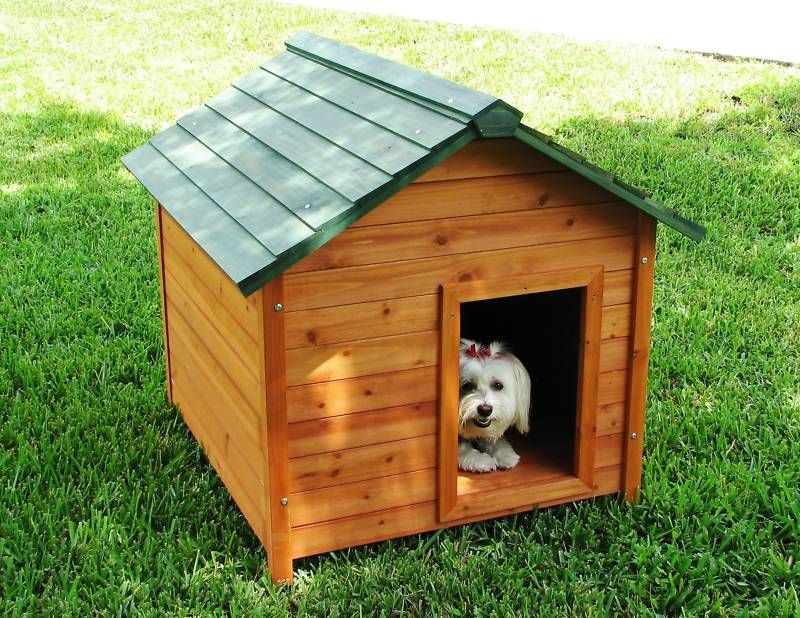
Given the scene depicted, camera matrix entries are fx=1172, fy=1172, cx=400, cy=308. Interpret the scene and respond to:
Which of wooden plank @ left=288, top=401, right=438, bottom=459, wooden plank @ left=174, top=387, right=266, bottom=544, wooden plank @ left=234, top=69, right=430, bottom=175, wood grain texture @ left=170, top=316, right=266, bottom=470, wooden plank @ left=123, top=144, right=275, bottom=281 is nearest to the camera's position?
wooden plank @ left=123, top=144, right=275, bottom=281

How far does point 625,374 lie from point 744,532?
0.66 m

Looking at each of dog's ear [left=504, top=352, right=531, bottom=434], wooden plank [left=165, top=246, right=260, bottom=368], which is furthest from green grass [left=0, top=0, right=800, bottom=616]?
wooden plank [left=165, top=246, right=260, bottom=368]

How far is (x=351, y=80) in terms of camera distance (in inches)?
161

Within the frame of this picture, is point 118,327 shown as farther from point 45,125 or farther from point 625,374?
point 45,125

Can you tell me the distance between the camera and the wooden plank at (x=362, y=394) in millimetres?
3576

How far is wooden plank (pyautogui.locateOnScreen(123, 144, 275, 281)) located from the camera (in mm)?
3266

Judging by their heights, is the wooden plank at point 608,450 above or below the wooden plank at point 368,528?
above

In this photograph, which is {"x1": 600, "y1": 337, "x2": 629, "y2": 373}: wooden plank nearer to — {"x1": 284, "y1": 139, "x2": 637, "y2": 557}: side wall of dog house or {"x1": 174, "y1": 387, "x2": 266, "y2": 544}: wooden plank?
{"x1": 284, "y1": 139, "x2": 637, "y2": 557}: side wall of dog house

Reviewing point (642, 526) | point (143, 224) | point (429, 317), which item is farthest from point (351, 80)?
point (143, 224)

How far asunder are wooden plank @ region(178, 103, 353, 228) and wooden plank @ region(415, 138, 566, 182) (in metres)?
0.32

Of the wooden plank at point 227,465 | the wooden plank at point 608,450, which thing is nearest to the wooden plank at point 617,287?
the wooden plank at point 608,450

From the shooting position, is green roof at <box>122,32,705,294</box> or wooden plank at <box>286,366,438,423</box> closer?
green roof at <box>122,32,705,294</box>

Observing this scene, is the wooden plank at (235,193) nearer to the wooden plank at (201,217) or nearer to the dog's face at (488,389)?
the wooden plank at (201,217)

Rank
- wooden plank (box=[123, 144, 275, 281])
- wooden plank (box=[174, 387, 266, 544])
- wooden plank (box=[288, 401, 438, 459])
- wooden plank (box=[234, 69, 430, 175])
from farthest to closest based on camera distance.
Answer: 1. wooden plank (box=[174, 387, 266, 544])
2. wooden plank (box=[288, 401, 438, 459])
3. wooden plank (box=[234, 69, 430, 175])
4. wooden plank (box=[123, 144, 275, 281])
